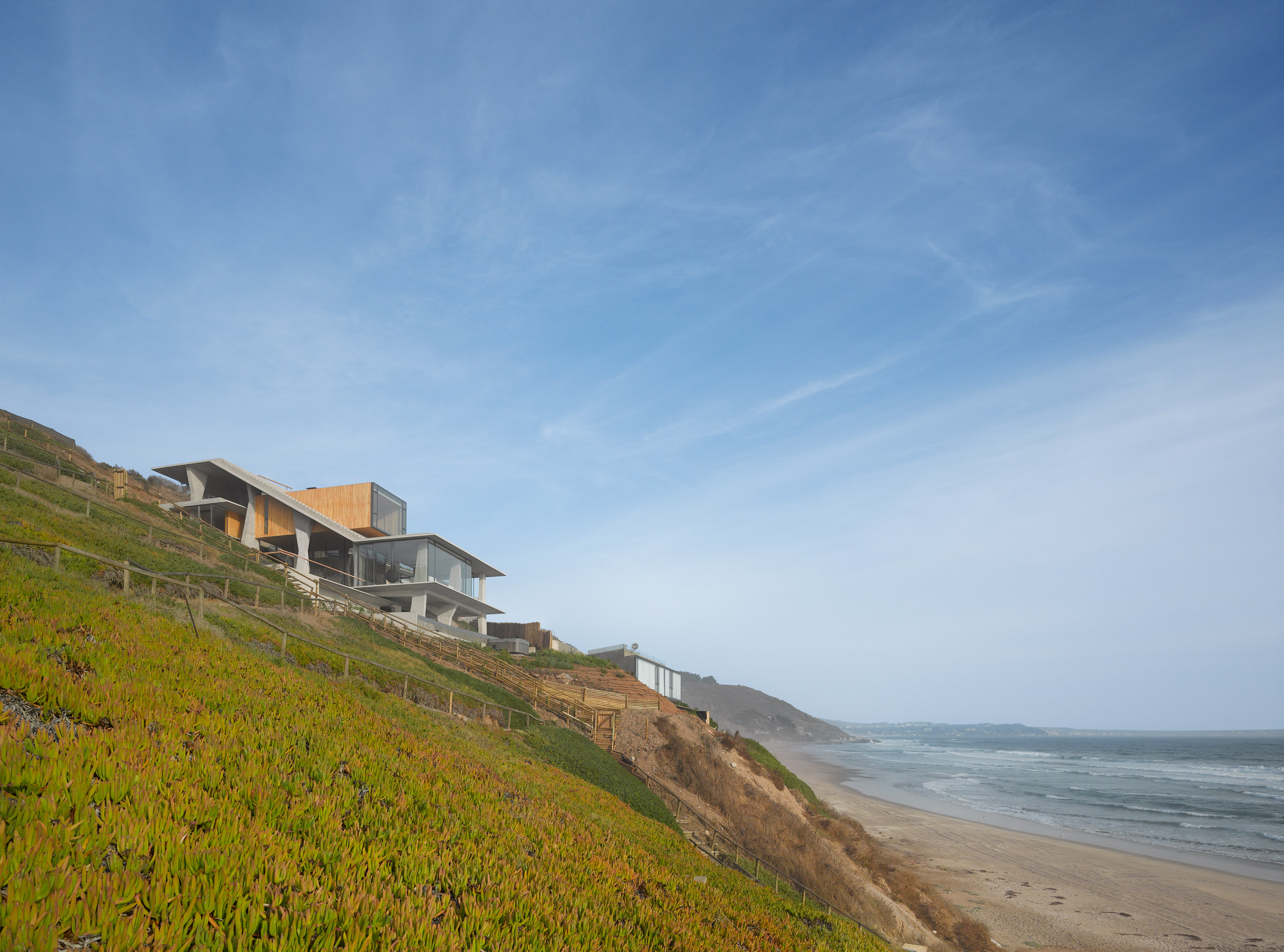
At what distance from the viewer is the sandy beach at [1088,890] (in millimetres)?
23141

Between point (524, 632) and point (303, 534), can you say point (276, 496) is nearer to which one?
point (303, 534)

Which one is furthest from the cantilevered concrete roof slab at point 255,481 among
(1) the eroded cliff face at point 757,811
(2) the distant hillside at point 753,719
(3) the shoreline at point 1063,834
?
(2) the distant hillside at point 753,719

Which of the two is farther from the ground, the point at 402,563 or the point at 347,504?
the point at 347,504

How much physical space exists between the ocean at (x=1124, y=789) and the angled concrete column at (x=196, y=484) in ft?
190

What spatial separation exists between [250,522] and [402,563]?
10.0 metres

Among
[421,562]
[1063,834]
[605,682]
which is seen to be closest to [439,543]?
[421,562]

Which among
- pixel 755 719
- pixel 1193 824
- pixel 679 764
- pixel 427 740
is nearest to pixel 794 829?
pixel 679 764

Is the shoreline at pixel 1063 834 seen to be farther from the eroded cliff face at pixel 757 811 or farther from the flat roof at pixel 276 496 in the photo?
the flat roof at pixel 276 496

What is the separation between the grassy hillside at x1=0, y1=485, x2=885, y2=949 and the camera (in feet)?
14.3

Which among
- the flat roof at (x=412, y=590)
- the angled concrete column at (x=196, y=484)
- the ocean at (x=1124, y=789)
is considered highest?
the angled concrete column at (x=196, y=484)

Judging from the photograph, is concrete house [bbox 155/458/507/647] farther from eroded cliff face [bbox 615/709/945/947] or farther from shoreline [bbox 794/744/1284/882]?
shoreline [bbox 794/744/1284/882]

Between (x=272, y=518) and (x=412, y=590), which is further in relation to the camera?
(x=412, y=590)

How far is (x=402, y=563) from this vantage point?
48.9 m

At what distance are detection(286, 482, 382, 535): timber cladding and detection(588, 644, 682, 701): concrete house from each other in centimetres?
2016
